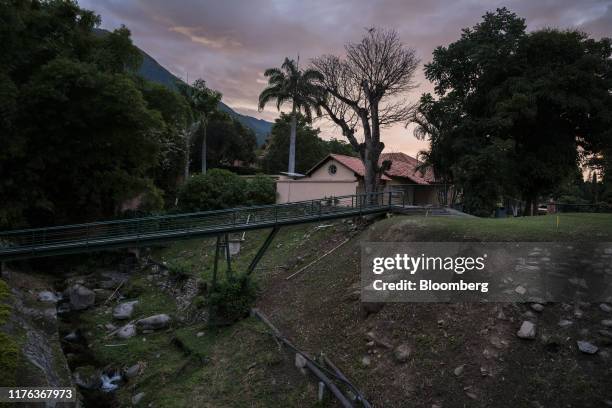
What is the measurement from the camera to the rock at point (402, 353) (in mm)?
8742

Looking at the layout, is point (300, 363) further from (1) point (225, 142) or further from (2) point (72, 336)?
(1) point (225, 142)

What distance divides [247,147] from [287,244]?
102 ft

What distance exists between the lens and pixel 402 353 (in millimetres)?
8852

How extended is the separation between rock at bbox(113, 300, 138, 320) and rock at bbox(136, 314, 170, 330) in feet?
3.94

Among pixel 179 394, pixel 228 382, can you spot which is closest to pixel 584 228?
pixel 228 382

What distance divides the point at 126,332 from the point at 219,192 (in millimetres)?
13752

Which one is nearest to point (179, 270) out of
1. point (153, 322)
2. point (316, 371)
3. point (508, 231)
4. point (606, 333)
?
point (153, 322)

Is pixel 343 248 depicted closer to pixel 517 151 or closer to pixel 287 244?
pixel 287 244

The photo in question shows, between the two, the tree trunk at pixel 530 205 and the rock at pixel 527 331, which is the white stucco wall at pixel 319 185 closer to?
the tree trunk at pixel 530 205

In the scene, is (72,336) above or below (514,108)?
below

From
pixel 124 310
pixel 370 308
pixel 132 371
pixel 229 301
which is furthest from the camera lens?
pixel 124 310

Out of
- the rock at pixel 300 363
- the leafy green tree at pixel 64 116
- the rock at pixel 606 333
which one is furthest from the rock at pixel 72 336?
the rock at pixel 606 333
